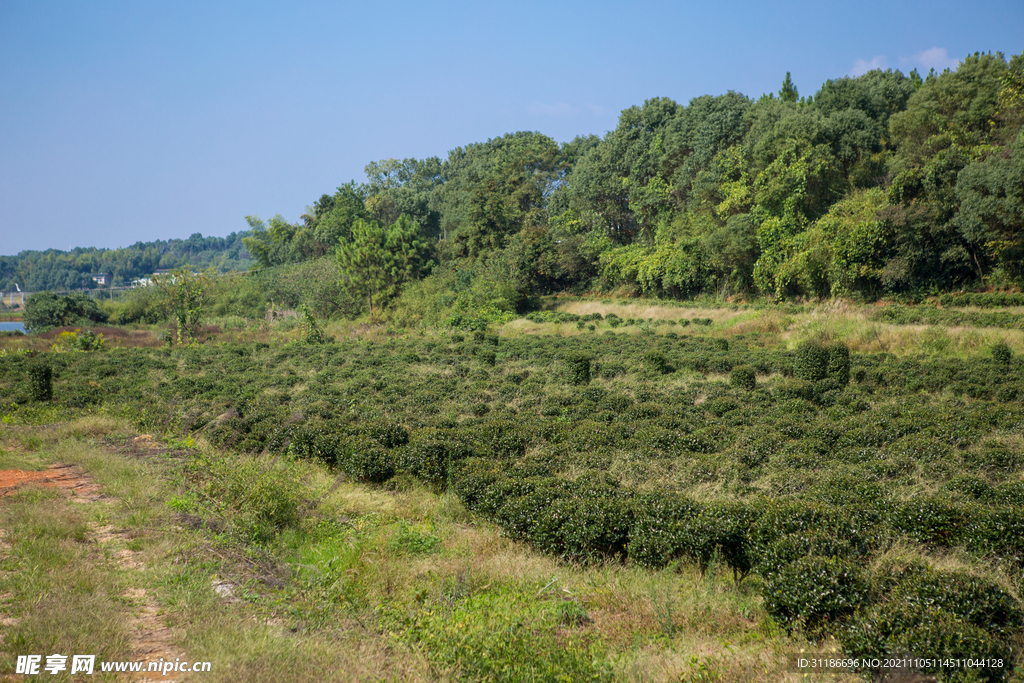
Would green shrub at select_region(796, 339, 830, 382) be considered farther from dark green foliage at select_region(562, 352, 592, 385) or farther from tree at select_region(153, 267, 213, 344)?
tree at select_region(153, 267, 213, 344)

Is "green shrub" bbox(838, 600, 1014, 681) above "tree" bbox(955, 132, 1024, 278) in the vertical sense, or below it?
below

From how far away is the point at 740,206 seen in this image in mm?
44094

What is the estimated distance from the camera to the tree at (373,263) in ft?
164

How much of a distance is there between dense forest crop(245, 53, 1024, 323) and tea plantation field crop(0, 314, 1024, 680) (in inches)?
573

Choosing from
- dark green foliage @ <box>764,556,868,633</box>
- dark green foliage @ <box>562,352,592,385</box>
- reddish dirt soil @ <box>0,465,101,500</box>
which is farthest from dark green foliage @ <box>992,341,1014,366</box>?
reddish dirt soil @ <box>0,465,101,500</box>

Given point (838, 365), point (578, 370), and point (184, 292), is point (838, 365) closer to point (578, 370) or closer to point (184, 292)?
point (578, 370)

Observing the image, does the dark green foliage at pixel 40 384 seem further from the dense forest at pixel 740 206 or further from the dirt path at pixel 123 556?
the dense forest at pixel 740 206

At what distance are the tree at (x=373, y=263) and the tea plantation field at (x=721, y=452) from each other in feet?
86.8

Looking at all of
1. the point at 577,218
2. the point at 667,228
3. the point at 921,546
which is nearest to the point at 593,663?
the point at 921,546

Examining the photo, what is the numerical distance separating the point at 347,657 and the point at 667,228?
50.3m

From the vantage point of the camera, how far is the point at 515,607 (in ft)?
20.2

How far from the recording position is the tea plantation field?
5.73 meters

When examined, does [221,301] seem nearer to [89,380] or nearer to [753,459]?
[89,380]

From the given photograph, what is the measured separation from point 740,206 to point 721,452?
37.6 m
